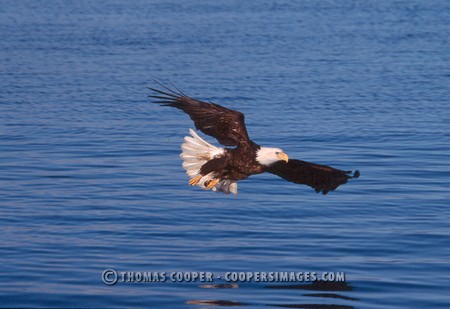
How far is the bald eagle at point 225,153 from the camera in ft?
30.5

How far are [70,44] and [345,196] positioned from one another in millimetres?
14648

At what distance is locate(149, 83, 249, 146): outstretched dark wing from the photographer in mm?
9297

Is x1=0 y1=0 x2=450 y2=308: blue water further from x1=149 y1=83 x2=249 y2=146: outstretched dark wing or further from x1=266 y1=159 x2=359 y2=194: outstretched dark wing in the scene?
x1=149 y1=83 x2=249 y2=146: outstretched dark wing

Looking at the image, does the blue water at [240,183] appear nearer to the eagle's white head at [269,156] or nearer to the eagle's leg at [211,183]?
the eagle's leg at [211,183]

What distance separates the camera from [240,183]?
12.4m

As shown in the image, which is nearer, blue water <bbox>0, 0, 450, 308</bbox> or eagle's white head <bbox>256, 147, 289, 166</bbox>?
blue water <bbox>0, 0, 450, 308</bbox>

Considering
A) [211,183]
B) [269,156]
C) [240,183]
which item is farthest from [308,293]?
[240,183]

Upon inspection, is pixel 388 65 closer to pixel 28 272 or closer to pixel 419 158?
pixel 419 158

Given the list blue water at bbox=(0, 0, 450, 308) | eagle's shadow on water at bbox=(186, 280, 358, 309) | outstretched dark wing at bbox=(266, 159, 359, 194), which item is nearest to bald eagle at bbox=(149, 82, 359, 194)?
outstretched dark wing at bbox=(266, 159, 359, 194)

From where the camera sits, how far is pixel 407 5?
36.1 meters

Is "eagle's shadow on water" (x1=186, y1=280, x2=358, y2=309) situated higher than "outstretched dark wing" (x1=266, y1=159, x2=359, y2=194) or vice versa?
"outstretched dark wing" (x1=266, y1=159, x2=359, y2=194)

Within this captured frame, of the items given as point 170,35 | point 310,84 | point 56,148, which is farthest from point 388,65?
point 56,148

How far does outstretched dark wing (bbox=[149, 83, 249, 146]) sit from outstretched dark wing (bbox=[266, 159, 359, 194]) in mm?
415

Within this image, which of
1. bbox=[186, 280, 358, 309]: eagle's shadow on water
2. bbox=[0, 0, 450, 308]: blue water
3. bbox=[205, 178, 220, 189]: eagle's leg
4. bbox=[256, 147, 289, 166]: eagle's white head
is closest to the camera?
bbox=[186, 280, 358, 309]: eagle's shadow on water
